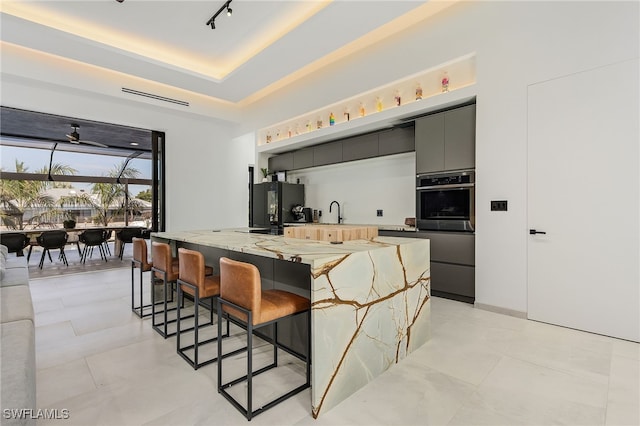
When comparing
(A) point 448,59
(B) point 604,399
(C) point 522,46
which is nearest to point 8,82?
(A) point 448,59

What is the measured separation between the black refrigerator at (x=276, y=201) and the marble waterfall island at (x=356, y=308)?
11.7 ft

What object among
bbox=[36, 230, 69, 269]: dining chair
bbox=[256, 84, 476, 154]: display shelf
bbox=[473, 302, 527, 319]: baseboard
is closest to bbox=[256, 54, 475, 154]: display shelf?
bbox=[256, 84, 476, 154]: display shelf

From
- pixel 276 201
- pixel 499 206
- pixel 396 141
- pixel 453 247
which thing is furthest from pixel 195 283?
pixel 276 201

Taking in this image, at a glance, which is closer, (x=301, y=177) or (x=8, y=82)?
(x=8, y=82)

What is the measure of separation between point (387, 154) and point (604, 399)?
3.41m

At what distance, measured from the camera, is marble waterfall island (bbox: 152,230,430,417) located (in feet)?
5.35

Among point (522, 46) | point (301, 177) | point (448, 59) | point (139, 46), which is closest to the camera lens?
point (522, 46)

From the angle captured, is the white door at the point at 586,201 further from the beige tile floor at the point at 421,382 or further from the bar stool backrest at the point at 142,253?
the bar stool backrest at the point at 142,253

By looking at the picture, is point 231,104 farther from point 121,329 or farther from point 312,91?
point 121,329

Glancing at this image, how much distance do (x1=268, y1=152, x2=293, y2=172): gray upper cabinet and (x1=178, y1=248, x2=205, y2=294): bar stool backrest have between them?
3957 millimetres

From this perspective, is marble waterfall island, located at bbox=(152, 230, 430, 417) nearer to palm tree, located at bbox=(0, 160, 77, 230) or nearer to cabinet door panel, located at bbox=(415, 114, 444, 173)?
cabinet door panel, located at bbox=(415, 114, 444, 173)

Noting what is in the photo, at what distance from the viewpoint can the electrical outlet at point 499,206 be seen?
10.4 ft

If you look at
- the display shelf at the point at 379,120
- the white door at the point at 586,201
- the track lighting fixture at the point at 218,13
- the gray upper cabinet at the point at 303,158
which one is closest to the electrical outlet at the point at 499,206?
the white door at the point at 586,201

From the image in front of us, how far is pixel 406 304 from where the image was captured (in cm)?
225
